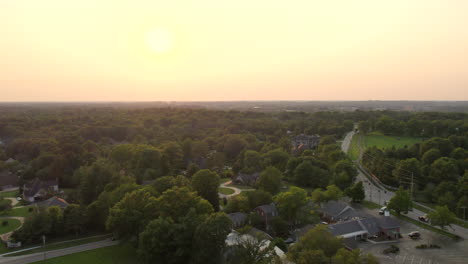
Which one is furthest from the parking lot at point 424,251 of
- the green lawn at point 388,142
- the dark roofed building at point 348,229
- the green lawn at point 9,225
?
the green lawn at point 388,142

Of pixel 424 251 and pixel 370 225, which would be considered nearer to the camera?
pixel 424 251

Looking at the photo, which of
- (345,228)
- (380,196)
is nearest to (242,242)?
(345,228)

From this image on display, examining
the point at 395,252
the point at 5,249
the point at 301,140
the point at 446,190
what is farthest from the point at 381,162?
the point at 5,249

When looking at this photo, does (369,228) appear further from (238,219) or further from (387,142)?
(387,142)

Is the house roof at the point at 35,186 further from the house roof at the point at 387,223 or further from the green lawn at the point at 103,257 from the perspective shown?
the house roof at the point at 387,223

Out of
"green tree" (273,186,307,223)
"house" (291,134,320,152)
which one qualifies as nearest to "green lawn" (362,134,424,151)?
"house" (291,134,320,152)

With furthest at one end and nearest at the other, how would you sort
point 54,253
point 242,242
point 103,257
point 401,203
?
point 401,203 < point 54,253 < point 103,257 < point 242,242
